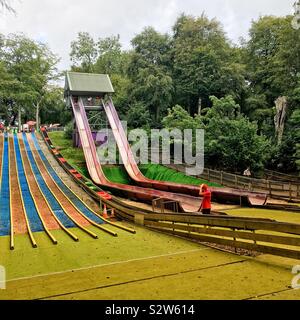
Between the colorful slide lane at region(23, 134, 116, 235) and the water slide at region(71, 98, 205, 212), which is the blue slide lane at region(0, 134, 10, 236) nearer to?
the colorful slide lane at region(23, 134, 116, 235)

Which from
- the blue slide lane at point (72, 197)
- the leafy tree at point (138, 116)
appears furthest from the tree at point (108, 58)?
the blue slide lane at point (72, 197)

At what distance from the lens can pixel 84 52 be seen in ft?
157

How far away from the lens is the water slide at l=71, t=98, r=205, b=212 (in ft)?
46.4

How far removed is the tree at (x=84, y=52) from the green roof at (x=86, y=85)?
19.8 metres

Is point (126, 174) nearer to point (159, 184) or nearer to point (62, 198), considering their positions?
point (159, 184)

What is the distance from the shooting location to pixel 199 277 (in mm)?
5070

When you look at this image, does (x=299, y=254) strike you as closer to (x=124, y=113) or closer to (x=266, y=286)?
(x=266, y=286)

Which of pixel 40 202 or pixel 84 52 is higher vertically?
pixel 84 52

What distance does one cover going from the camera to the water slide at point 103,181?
14156mm

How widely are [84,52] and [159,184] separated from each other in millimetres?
34211

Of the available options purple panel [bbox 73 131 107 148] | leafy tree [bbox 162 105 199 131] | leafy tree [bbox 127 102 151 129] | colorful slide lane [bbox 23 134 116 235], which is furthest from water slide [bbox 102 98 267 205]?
colorful slide lane [bbox 23 134 116 235]

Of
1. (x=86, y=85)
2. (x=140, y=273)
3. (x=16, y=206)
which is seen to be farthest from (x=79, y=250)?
(x=86, y=85)

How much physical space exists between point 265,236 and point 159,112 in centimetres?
2946
